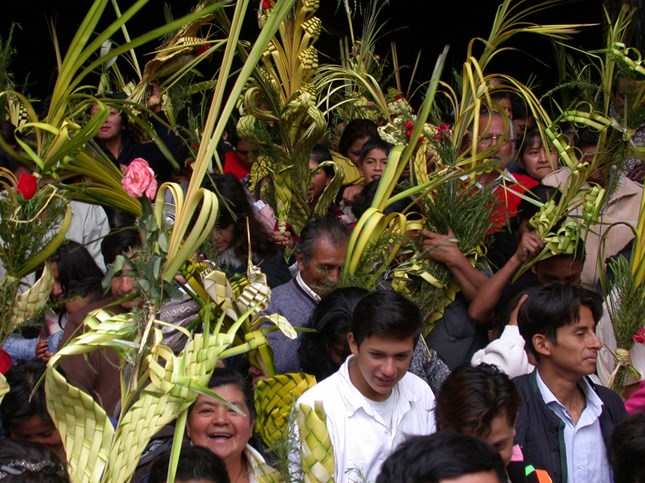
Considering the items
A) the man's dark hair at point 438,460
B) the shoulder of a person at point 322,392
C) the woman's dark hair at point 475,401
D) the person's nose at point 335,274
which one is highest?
the man's dark hair at point 438,460

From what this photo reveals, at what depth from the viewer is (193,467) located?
2.66 m

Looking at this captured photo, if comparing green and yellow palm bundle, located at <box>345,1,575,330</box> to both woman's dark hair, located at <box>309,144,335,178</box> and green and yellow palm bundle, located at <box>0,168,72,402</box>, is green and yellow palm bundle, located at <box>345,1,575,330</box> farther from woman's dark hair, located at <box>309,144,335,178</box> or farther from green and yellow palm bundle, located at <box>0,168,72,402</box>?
green and yellow palm bundle, located at <box>0,168,72,402</box>

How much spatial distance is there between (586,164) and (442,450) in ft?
7.79

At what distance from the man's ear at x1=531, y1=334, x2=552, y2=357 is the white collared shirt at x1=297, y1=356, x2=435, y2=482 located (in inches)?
16.9

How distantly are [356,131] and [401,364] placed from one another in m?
3.01

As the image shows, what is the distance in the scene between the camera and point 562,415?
3.38 metres

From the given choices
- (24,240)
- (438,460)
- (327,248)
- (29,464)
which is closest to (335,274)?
(327,248)

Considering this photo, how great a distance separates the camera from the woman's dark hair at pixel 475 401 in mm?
2938

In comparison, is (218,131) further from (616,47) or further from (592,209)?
(616,47)

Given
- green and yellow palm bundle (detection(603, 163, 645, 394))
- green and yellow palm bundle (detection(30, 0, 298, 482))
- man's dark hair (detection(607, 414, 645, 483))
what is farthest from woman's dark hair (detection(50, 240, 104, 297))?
man's dark hair (detection(607, 414, 645, 483))

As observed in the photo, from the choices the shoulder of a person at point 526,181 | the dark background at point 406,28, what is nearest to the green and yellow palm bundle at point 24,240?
the shoulder of a person at point 526,181

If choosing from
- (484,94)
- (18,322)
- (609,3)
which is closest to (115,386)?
Answer: (18,322)

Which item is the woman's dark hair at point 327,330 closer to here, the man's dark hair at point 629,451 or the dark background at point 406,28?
the man's dark hair at point 629,451

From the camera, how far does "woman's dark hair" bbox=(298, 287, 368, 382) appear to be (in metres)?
3.51
